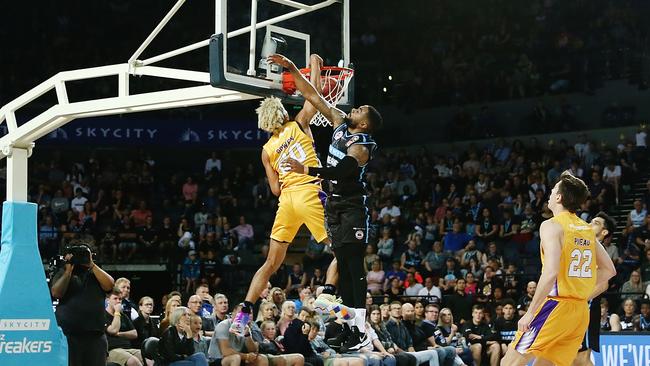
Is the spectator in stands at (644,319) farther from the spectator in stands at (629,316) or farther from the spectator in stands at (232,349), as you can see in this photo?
the spectator in stands at (232,349)

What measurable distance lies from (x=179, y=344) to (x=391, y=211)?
10980 mm

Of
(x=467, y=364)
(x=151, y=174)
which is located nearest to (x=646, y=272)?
(x=467, y=364)

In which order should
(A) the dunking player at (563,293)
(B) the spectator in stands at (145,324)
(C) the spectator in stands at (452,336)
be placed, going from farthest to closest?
(C) the spectator in stands at (452,336) → (B) the spectator in stands at (145,324) → (A) the dunking player at (563,293)

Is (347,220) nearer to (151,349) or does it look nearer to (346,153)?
(346,153)

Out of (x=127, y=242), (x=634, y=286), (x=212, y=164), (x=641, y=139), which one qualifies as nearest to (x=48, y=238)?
(x=127, y=242)

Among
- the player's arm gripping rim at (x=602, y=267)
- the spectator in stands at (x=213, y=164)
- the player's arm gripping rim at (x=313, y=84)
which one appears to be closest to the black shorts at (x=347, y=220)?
the player's arm gripping rim at (x=313, y=84)

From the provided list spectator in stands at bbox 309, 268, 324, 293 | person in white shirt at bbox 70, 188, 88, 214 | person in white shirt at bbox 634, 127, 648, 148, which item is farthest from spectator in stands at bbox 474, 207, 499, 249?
person in white shirt at bbox 70, 188, 88, 214

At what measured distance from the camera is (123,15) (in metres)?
26.9

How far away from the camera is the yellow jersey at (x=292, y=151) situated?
9.34m

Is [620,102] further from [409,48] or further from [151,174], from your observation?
[151,174]

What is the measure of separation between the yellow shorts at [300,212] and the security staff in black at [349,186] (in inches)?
17.3

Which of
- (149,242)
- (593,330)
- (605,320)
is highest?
(149,242)

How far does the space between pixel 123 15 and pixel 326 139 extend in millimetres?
6468

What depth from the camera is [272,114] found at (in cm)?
938
